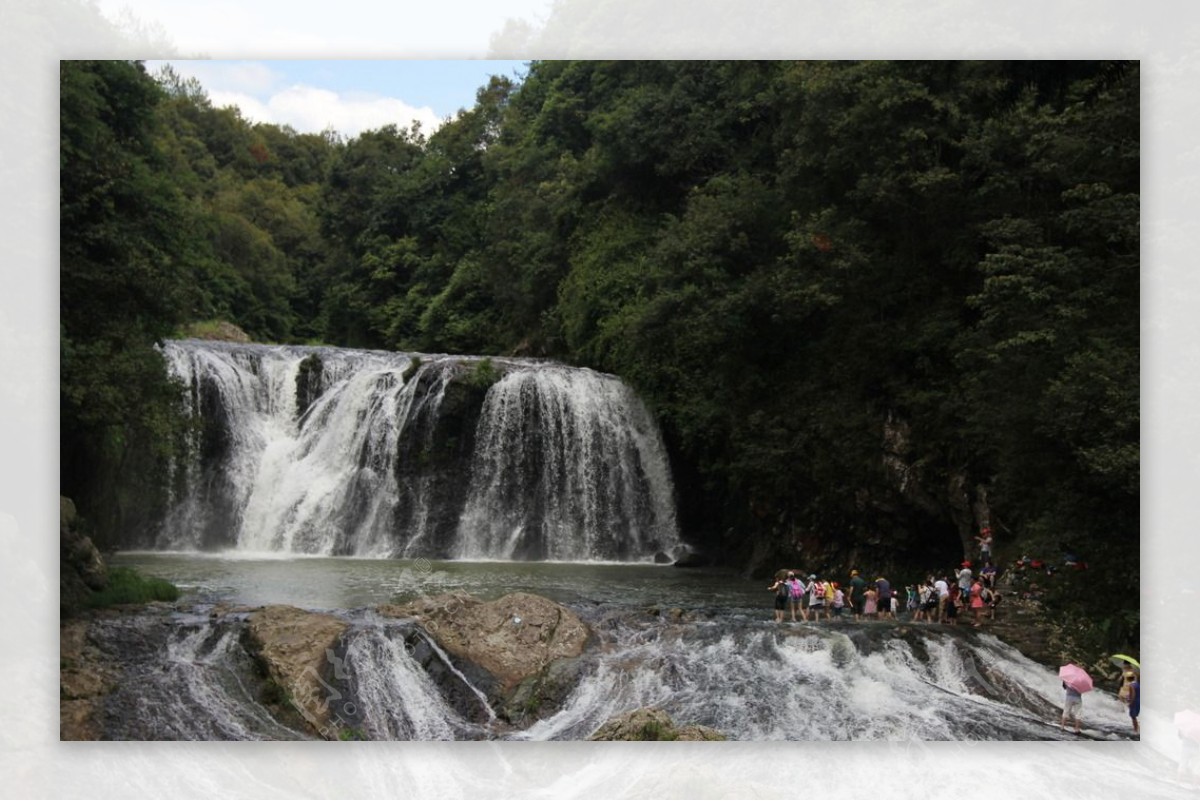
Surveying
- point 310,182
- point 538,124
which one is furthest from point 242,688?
point 310,182

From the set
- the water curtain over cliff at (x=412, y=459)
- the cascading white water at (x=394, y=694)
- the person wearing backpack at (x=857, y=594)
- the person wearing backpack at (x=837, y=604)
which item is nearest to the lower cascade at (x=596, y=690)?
the cascading white water at (x=394, y=694)

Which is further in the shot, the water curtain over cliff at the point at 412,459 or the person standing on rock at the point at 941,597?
the water curtain over cliff at the point at 412,459

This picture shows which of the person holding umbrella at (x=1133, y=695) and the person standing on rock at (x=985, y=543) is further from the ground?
the person standing on rock at (x=985, y=543)

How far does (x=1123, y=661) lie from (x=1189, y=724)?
663 mm

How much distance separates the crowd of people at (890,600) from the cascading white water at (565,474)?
3183mm

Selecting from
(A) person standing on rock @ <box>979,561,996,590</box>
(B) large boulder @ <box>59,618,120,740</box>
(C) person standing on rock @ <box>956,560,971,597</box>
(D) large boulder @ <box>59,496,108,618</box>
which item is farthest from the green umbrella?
(D) large boulder @ <box>59,496,108,618</box>

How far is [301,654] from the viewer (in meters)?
8.31

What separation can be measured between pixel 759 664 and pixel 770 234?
512 cm

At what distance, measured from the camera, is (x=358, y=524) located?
41.7ft

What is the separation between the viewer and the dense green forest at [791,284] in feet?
30.1

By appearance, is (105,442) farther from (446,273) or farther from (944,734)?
(446,273)

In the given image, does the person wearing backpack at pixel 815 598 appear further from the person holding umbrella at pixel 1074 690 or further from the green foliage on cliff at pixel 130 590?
the green foliage on cliff at pixel 130 590

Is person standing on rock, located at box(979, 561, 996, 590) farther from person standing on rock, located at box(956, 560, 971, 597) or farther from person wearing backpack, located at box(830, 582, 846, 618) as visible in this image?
person wearing backpack, located at box(830, 582, 846, 618)

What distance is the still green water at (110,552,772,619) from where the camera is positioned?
9859 mm
